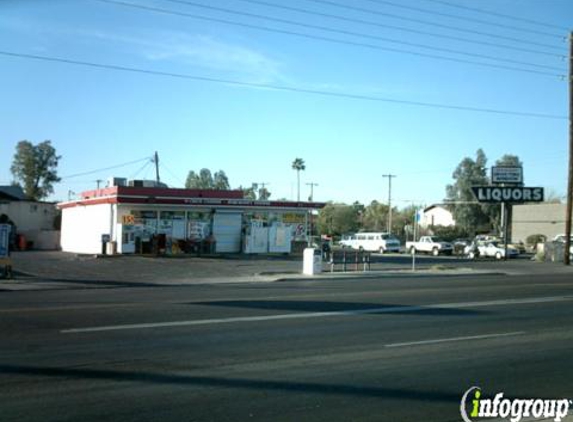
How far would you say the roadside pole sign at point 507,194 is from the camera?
4915 centimetres

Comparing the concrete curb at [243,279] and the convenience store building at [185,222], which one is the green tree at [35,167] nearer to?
the convenience store building at [185,222]

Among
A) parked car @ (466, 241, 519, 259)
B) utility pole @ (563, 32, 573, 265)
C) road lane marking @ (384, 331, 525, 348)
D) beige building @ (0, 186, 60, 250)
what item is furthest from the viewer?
beige building @ (0, 186, 60, 250)

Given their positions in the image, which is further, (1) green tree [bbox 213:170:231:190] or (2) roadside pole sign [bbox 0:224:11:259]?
(1) green tree [bbox 213:170:231:190]

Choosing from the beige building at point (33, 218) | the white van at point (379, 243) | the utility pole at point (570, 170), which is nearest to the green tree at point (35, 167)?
the beige building at point (33, 218)

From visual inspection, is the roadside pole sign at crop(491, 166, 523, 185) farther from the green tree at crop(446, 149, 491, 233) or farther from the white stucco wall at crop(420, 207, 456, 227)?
the white stucco wall at crop(420, 207, 456, 227)

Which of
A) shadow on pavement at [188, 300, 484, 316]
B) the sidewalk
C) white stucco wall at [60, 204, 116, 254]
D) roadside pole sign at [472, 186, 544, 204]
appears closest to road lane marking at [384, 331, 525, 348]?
shadow on pavement at [188, 300, 484, 316]

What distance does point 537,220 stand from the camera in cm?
7825

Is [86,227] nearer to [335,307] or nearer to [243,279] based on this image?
[243,279]

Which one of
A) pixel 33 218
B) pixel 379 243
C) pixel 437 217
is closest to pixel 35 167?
pixel 33 218

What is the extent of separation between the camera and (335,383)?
7.98 meters

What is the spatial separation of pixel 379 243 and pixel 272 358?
51.2 m

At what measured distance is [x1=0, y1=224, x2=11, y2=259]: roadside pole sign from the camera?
24.4 m

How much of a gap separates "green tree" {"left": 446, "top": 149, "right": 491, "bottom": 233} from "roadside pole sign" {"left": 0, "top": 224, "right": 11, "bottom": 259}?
246 feet

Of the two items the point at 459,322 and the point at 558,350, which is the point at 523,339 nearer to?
the point at 558,350
